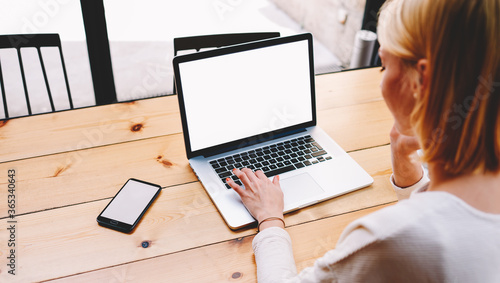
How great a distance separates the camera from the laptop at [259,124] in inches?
37.2

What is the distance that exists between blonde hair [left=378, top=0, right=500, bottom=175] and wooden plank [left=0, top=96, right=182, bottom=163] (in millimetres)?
746

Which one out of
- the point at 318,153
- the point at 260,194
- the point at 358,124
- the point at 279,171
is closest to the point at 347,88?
the point at 358,124

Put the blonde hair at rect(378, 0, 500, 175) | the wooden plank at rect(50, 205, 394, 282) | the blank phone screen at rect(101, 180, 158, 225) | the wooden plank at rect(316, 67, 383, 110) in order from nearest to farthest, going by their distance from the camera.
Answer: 1. the blonde hair at rect(378, 0, 500, 175)
2. the wooden plank at rect(50, 205, 394, 282)
3. the blank phone screen at rect(101, 180, 158, 225)
4. the wooden plank at rect(316, 67, 383, 110)

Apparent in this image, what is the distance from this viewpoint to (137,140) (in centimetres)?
112

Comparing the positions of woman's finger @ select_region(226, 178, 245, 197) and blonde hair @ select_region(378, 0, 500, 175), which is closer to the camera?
blonde hair @ select_region(378, 0, 500, 175)

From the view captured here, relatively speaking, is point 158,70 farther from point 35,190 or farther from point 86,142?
point 35,190

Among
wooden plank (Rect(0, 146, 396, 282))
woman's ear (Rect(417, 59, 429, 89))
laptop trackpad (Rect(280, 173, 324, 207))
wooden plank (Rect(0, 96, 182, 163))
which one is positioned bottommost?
wooden plank (Rect(0, 146, 396, 282))

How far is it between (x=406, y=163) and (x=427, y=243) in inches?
18.0

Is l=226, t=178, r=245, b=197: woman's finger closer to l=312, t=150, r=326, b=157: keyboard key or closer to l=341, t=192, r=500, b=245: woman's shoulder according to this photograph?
l=312, t=150, r=326, b=157: keyboard key

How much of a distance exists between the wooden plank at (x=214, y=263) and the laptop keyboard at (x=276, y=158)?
0.18 metres

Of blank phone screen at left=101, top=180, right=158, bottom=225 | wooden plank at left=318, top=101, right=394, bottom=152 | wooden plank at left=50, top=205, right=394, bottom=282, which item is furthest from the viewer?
wooden plank at left=318, top=101, right=394, bottom=152

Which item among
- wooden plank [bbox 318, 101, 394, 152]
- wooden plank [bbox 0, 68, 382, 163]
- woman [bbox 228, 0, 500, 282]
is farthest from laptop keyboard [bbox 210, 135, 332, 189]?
woman [bbox 228, 0, 500, 282]

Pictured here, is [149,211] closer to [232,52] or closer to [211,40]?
[232,52]

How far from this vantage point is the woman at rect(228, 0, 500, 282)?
499 millimetres
